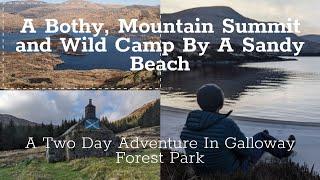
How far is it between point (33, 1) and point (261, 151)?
6.59ft

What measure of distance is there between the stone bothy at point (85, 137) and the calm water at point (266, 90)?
50 cm

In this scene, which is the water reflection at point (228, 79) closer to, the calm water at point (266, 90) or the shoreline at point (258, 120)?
the calm water at point (266, 90)

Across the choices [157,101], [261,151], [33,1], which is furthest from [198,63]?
[33,1]

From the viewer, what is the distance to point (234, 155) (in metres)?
5.67

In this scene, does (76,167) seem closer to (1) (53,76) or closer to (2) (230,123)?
(1) (53,76)

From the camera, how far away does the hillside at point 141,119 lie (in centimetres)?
566

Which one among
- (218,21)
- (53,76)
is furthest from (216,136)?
(53,76)

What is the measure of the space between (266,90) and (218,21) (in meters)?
0.63

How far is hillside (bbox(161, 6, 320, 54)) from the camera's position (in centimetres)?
559

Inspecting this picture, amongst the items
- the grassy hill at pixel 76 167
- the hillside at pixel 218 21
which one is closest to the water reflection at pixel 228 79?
the hillside at pixel 218 21

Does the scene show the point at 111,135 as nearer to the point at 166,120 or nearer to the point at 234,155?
the point at 166,120

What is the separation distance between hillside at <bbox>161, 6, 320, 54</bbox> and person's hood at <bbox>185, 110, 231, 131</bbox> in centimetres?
53

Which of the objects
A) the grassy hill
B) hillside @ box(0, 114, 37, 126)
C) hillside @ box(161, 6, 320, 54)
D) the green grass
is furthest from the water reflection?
hillside @ box(0, 114, 37, 126)

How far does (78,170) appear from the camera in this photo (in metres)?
5.74
